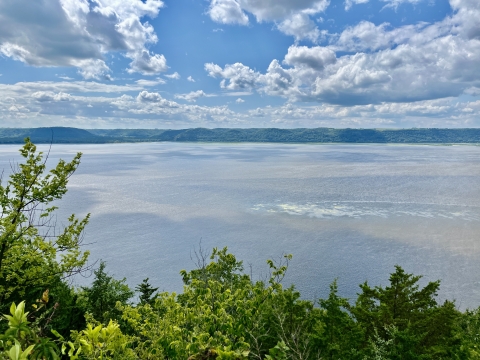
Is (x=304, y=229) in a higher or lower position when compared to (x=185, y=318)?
lower

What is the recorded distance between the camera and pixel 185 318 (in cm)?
543

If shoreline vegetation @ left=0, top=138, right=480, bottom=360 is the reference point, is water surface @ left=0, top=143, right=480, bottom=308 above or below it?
below

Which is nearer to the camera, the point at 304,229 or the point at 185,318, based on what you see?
the point at 185,318

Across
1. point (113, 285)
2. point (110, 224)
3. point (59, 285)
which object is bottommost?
point (110, 224)

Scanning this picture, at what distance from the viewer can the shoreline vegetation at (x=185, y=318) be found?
4.17m

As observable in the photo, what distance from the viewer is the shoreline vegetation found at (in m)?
4.17

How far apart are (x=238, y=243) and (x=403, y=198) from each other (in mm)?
42124

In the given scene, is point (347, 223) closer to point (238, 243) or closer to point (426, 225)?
point (426, 225)

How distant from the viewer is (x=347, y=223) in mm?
50094

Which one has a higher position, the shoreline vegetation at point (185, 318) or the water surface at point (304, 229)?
the shoreline vegetation at point (185, 318)

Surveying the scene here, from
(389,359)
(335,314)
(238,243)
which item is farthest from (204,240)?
(389,359)

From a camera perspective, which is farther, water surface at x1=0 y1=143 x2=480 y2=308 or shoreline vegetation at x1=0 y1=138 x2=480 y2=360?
water surface at x1=0 y1=143 x2=480 y2=308

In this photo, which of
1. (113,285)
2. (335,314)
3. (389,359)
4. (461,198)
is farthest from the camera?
(461,198)

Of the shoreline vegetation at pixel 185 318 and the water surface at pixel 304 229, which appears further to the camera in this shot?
the water surface at pixel 304 229
